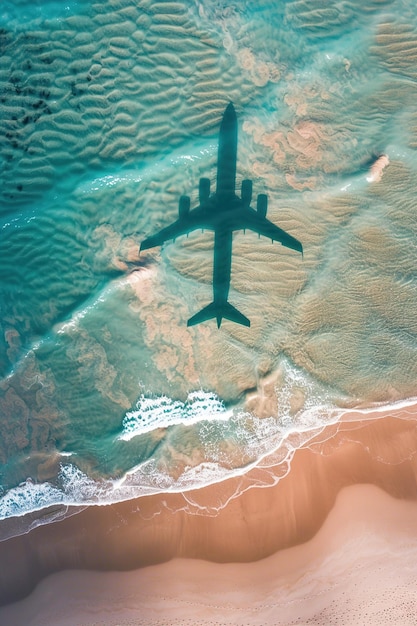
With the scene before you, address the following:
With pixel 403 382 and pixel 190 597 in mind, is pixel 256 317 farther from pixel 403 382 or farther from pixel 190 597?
pixel 190 597

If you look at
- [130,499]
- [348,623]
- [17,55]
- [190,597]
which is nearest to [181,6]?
[17,55]

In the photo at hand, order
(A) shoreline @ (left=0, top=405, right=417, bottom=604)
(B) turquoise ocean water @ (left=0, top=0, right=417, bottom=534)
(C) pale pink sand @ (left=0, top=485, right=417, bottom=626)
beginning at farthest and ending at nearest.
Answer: (A) shoreline @ (left=0, top=405, right=417, bottom=604)
(C) pale pink sand @ (left=0, top=485, right=417, bottom=626)
(B) turquoise ocean water @ (left=0, top=0, right=417, bottom=534)

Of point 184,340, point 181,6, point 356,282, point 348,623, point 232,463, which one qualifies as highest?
point 181,6

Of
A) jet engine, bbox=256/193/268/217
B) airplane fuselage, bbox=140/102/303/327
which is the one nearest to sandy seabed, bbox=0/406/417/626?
Result: airplane fuselage, bbox=140/102/303/327

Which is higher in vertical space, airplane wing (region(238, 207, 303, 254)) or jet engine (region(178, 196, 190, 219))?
jet engine (region(178, 196, 190, 219))

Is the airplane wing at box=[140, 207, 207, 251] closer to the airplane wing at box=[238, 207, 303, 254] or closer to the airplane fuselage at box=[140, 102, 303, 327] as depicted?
the airplane fuselage at box=[140, 102, 303, 327]

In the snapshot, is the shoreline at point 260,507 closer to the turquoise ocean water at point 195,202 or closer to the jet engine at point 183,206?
the turquoise ocean water at point 195,202
